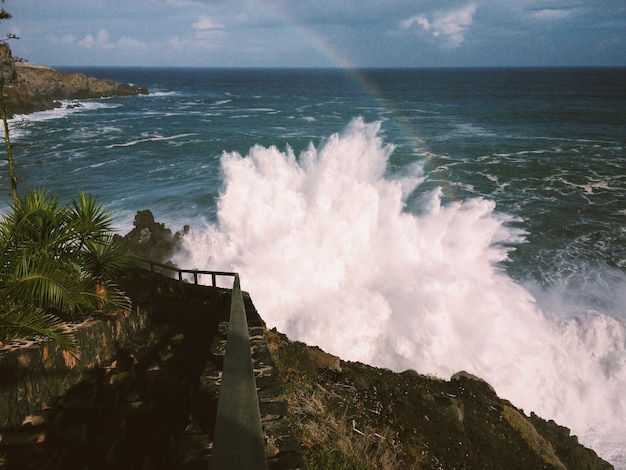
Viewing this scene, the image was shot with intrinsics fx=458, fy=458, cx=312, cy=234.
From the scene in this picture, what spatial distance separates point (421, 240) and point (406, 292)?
16.4ft

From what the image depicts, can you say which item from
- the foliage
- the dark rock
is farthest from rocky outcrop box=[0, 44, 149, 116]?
the foliage

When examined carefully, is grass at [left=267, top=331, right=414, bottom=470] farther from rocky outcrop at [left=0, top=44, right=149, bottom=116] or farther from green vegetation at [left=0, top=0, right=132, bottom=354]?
rocky outcrop at [left=0, top=44, right=149, bottom=116]

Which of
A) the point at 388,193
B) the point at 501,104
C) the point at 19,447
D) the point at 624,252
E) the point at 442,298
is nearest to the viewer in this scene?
the point at 19,447

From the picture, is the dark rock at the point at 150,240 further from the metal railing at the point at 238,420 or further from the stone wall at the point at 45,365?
the metal railing at the point at 238,420

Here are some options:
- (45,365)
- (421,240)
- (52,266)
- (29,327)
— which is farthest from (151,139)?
(29,327)

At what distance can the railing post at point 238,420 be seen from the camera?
6.45ft

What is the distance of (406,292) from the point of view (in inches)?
679

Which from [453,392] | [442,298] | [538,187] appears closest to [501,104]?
[538,187]

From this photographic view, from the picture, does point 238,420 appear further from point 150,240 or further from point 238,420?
point 150,240

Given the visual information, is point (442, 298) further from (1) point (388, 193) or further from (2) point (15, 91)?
(2) point (15, 91)

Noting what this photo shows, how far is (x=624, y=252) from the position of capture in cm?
2197

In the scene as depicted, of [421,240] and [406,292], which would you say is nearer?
[406,292]

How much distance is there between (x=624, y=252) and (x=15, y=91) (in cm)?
7332

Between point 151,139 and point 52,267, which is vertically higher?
point 52,267
